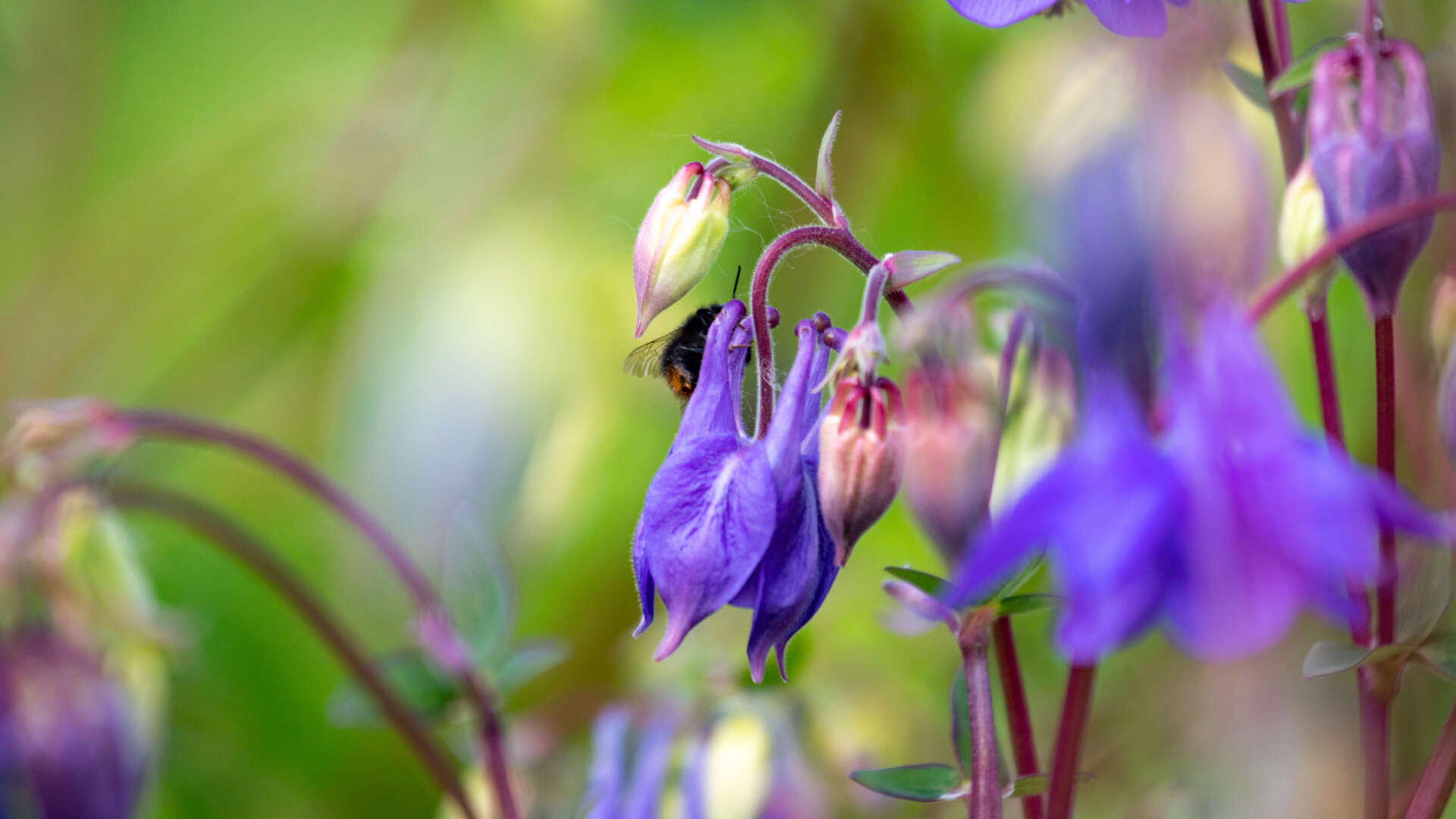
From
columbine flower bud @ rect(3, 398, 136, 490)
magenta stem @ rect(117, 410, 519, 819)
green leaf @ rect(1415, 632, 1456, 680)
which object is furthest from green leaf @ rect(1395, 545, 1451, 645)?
columbine flower bud @ rect(3, 398, 136, 490)

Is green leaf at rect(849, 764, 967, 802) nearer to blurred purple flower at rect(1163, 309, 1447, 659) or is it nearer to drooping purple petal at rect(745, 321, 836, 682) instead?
drooping purple petal at rect(745, 321, 836, 682)

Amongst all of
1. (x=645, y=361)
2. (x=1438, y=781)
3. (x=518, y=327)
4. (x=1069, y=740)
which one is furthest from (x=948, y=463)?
(x=518, y=327)

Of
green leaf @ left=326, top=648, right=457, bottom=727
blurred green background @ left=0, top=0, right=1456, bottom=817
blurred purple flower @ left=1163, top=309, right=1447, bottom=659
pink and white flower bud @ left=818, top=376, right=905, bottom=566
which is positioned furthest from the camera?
blurred green background @ left=0, top=0, right=1456, bottom=817

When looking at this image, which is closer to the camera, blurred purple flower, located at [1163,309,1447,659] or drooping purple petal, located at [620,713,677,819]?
blurred purple flower, located at [1163,309,1447,659]

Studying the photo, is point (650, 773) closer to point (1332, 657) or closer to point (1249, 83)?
point (1332, 657)

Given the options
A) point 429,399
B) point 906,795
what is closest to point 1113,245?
point 906,795

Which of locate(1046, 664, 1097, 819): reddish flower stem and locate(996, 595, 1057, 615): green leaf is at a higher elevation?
locate(996, 595, 1057, 615): green leaf
